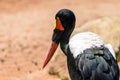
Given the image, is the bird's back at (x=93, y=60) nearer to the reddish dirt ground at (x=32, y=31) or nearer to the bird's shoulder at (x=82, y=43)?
the bird's shoulder at (x=82, y=43)

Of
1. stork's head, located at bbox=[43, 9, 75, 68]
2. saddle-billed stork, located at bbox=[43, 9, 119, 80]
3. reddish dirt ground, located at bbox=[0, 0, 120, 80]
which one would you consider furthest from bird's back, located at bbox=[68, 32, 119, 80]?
reddish dirt ground, located at bbox=[0, 0, 120, 80]

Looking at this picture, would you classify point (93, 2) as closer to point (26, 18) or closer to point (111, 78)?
point (26, 18)

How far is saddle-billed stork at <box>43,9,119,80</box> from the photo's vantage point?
6.64m

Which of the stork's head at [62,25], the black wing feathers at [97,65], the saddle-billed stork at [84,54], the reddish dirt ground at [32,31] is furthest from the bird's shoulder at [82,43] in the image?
the reddish dirt ground at [32,31]

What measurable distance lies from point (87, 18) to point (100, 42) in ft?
20.1

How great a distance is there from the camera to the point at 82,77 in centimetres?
687

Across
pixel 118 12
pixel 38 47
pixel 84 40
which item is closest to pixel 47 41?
pixel 38 47

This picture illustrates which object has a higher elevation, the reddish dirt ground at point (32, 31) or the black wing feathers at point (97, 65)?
the black wing feathers at point (97, 65)

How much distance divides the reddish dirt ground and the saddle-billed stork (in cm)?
125

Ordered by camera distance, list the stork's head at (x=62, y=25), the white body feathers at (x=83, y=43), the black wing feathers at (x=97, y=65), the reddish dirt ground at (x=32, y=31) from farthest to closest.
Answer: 1. the reddish dirt ground at (x=32, y=31)
2. the stork's head at (x=62, y=25)
3. the white body feathers at (x=83, y=43)
4. the black wing feathers at (x=97, y=65)

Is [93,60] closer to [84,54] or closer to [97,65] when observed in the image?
[97,65]

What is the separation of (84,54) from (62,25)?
1042 mm

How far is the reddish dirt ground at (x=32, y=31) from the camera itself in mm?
9453

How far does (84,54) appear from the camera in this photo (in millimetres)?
6879
